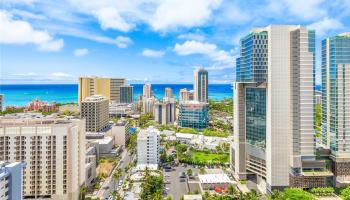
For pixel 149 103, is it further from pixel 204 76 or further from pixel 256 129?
pixel 256 129

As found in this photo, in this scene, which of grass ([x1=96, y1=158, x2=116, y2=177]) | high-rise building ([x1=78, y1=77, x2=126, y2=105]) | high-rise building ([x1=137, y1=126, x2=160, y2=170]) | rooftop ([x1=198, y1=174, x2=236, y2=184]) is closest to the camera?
rooftop ([x1=198, y1=174, x2=236, y2=184])

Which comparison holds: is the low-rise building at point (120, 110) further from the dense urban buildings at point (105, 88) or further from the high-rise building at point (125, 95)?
the high-rise building at point (125, 95)

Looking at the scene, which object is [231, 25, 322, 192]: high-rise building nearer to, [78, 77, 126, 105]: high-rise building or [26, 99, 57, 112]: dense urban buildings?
[78, 77, 126, 105]: high-rise building

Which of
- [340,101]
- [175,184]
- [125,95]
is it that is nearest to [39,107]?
[125,95]

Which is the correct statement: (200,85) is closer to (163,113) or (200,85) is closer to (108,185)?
(163,113)

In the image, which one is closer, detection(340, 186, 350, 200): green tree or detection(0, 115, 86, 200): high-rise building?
detection(0, 115, 86, 200): high-rise building

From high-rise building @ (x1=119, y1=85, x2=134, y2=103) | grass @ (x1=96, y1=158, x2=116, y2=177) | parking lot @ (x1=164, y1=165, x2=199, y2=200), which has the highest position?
high-rise building @ (x1=119, y1=85, x2=134, y2=103)

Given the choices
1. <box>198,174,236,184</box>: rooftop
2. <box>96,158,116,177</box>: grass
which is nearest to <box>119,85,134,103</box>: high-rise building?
<box>96,158,116,177</box>: grass
